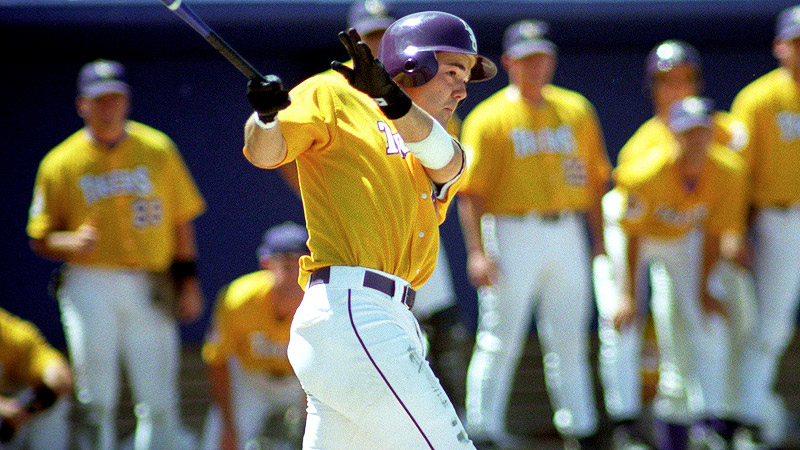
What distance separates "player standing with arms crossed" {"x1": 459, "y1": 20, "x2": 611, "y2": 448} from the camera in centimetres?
463

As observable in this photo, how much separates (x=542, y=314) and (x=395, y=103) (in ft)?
8.62

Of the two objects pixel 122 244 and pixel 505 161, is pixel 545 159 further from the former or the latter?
pixel 122 244

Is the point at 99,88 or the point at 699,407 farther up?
the point at 99,88

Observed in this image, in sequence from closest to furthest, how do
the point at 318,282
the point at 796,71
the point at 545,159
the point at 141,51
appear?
1. the point at 318,282
2. the point at 545,159
3. the point at 796,71
4. the point at 141,51

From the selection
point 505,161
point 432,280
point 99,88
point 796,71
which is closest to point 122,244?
point 99,88

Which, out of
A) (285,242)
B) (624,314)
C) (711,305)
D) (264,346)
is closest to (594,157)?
(624,314)

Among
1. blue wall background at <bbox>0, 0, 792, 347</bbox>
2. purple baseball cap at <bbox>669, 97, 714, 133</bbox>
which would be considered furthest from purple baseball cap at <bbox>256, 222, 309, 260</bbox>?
purple baseball cap at <bbox>669, 97, 714, 133</bbox>

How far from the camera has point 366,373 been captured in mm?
2383

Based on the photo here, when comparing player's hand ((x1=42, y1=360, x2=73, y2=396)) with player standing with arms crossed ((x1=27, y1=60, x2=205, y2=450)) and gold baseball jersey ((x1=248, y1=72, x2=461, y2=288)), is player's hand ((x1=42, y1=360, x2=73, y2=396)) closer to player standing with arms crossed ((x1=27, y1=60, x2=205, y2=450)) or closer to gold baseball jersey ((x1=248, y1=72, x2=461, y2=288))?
player standing with arms crossed ((x1=27, y1=60, x2=205, y2=450))

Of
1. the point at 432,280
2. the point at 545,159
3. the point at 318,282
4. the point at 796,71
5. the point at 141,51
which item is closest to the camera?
the point at 318,282

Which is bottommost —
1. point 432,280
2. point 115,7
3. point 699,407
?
point 699,407

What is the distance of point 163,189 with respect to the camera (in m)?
5.00

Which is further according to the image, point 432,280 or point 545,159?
point 545,159

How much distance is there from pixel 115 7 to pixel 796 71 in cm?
346
